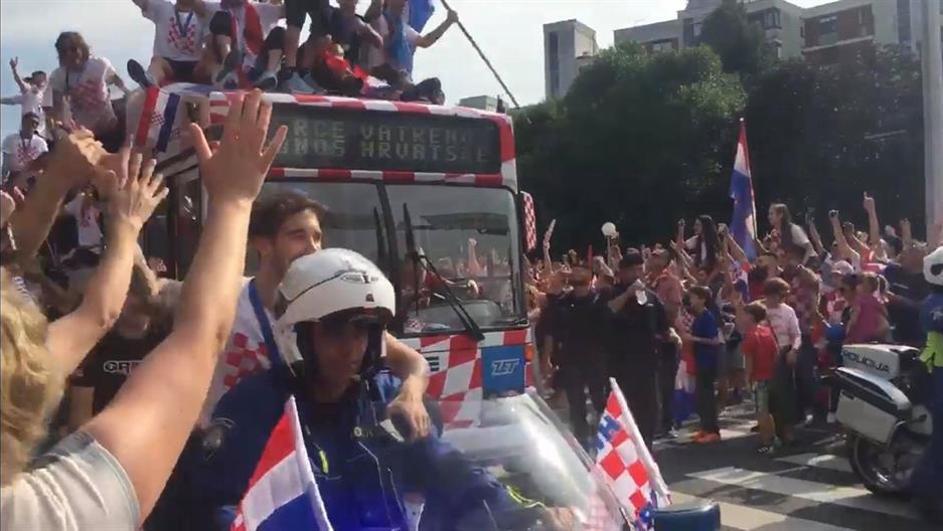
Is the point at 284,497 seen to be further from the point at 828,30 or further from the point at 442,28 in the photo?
the point at 828,30

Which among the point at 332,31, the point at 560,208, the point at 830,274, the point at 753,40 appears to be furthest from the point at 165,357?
the point at 753,40

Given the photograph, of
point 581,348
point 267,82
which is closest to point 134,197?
point 267,82

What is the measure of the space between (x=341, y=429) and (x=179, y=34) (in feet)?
17.0

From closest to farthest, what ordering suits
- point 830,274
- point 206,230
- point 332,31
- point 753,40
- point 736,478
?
point 206,230 → point 332,31 → point 736,478 → point 830,274 → point 753,40

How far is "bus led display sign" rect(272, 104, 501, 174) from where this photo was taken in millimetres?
6496

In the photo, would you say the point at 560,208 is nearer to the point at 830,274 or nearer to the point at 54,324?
the point at 830,274

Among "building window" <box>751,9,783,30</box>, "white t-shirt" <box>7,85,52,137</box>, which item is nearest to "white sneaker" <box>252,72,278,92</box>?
"white t-shirt" <box>7,85,52,137</box>

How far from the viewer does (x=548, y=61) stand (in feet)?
264

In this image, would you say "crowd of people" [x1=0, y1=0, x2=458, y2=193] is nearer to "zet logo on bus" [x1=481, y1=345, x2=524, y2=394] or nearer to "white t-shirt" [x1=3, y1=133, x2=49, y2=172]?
"white t-shirt" [x1=3, y1=133, x2=49, y2=172]

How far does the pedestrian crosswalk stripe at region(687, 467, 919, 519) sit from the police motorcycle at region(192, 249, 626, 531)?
538 centimetres

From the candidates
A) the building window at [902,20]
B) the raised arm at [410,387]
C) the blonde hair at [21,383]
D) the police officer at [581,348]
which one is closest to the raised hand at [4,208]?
the blonde hair at [21,383]

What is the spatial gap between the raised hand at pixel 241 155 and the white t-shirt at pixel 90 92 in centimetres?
523

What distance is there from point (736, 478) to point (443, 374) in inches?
130

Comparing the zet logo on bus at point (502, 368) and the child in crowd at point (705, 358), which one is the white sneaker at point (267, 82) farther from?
the child in crowd at point (705, 358)
